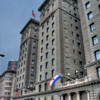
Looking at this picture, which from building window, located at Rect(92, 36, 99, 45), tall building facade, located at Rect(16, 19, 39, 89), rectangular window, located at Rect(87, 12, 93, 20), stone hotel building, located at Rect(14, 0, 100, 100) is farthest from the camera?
tall building facade, located at Rect(16, 19, 39, 89)

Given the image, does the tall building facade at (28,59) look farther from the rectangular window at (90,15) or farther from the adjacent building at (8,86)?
the rectangular window at (90,15)

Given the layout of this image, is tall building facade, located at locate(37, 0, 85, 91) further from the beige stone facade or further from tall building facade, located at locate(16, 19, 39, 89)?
tall building facade, located at locate(16, 19, 39, 89)

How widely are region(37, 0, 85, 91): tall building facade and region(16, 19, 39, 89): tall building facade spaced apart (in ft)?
51.4

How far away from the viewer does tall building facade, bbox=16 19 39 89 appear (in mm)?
70369

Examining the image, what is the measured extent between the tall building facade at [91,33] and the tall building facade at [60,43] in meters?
12.3

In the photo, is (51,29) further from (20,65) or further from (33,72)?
(20,65)

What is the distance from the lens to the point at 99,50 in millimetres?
34000

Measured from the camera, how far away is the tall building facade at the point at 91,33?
34.3 meters

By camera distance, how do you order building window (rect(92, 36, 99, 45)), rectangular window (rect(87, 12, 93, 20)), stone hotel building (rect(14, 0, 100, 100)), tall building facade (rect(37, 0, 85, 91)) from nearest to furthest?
stone hotel building (rect(14, 0, 100, 100)) → building window (rect(92, 36, 99, 45)) → rectangular window (rect(87, 12, 93, 20)) → tall building facade (rect(37, 0, 85, 91))

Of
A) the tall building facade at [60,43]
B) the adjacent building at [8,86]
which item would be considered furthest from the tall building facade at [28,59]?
the adjacent building at [8,86]

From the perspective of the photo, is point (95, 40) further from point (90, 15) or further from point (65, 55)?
point (65, 55)

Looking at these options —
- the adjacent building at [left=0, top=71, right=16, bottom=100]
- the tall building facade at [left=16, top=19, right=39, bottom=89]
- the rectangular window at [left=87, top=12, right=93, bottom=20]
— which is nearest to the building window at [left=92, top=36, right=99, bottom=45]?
the rectangular window at [left=87, top=12, right=93, bottom=20]

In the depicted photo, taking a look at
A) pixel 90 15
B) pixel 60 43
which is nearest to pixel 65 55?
pixel 60 43

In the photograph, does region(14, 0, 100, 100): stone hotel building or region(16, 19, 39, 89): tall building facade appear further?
region(16, 19, 39, 89): tall building facade
